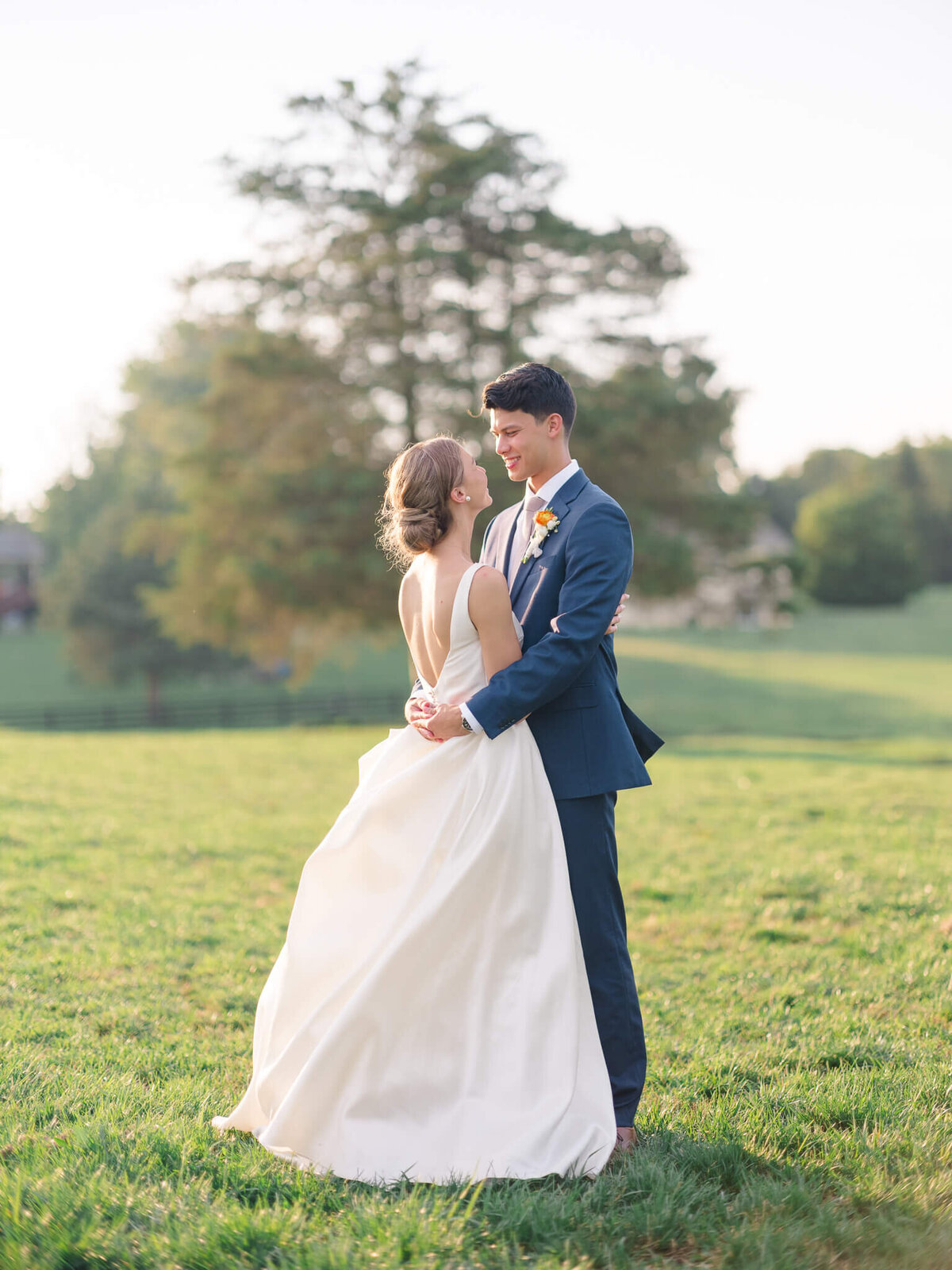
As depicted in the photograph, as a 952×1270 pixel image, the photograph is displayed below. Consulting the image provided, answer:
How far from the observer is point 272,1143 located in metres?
3.53

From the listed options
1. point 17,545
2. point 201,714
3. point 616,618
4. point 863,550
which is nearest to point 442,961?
point 616,618

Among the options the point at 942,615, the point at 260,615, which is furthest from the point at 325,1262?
the point at 942,615

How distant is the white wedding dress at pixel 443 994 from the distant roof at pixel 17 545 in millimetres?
81783

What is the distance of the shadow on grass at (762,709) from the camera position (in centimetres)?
2639

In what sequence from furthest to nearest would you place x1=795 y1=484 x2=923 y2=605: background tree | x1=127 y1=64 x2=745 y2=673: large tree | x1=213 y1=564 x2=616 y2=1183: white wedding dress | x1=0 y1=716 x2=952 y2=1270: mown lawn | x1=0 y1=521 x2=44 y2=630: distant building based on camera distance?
1. x1=795 y1=484 x2=923 y2=605: background tree
2. x1=0 y1=521 x2=44 y2=630: distant building
3. x1=127 y1=64 x2=745 y2=673: large tree
4. x1=213 y1=564 x2=616 y2=1183: white wedding dress
5. x1=0 y1=716 x2=952 y2=1270: mown lawn

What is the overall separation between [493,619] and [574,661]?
1.01ft

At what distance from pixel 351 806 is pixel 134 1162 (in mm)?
1283

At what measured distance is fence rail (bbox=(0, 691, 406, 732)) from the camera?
33.3 m

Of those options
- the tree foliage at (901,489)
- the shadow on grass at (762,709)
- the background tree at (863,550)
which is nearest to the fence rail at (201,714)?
the shadow on grass at (762,709)

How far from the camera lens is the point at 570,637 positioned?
12.1ft

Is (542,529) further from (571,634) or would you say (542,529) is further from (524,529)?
(571,634)

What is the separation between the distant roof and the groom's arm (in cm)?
8196

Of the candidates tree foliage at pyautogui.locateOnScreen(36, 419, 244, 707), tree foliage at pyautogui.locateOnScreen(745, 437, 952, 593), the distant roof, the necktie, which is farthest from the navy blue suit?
the distant roof

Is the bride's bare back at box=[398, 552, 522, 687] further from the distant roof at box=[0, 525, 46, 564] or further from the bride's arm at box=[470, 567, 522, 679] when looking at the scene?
the distant roof at box=[0, 525, 46, 564]
